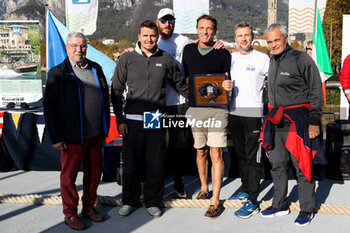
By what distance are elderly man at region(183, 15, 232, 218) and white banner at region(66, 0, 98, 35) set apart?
353 centimetres

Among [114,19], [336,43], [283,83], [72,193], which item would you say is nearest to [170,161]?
[72,193]

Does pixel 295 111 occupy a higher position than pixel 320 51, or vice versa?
pixel 320 51

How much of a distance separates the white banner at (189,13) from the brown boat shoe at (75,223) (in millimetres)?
4303

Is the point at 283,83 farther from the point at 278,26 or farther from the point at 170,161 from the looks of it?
the point at 170,161

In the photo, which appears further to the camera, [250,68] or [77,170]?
[250,68]

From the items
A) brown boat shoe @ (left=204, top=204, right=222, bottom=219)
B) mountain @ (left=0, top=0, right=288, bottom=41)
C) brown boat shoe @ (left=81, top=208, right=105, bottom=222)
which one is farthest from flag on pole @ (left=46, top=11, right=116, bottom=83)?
mountain @ (left=0, top=0, right=288, bottom=41)

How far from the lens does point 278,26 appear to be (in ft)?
10.8

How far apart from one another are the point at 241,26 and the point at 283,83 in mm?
709

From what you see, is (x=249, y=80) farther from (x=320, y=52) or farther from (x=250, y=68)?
(x=320, y=52)

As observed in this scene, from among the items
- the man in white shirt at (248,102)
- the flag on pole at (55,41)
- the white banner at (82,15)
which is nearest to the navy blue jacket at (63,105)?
the man in white shirt at (248,102)

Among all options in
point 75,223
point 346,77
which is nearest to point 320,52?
point 346,77

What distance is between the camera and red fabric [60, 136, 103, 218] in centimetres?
322

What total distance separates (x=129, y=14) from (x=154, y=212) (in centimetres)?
16590

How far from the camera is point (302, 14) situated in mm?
7645
